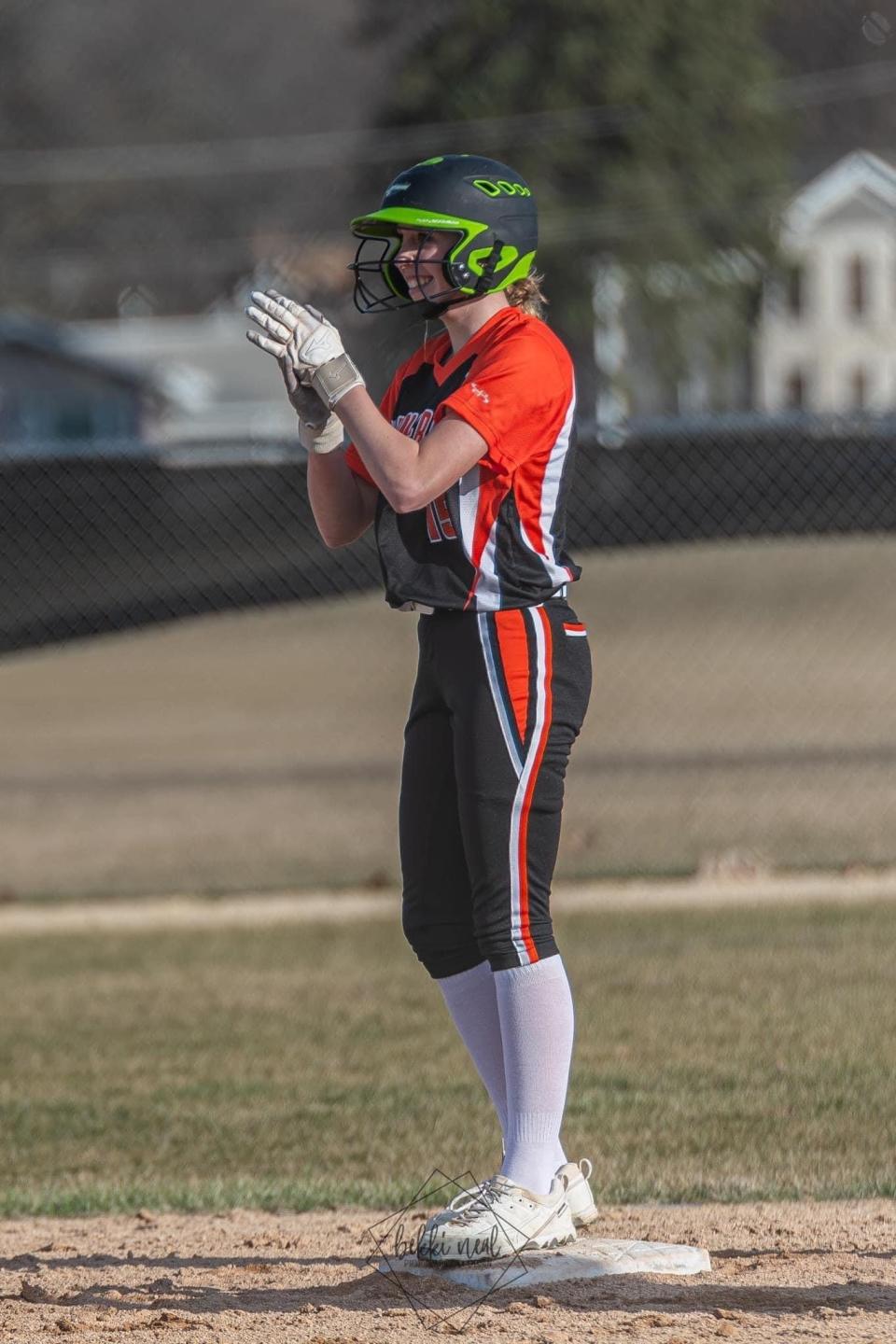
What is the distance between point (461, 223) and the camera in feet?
11.5

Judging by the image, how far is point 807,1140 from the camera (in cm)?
498

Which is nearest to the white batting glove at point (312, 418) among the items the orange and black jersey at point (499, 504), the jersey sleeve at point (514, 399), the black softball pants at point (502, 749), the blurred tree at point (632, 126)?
the orange and black jersey at point (499, 504)

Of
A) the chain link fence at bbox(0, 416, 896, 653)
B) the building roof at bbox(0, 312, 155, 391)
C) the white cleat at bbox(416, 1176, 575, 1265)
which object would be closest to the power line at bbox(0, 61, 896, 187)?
the building roof at bbox(0, 312, 155, 391)

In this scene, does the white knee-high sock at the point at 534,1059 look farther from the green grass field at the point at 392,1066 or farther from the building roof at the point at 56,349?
the building roof at the point at 56,349

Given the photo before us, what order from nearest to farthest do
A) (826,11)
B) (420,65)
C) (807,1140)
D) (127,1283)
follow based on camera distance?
(127,1283), (807,1140), (420,65), (826,11)

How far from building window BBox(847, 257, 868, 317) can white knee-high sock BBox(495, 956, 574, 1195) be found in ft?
145

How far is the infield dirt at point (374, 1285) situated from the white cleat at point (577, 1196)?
0.19 m

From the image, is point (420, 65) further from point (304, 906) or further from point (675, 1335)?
point (675, 1335)

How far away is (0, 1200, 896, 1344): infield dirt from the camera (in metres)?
3.19

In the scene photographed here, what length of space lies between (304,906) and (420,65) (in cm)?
3257

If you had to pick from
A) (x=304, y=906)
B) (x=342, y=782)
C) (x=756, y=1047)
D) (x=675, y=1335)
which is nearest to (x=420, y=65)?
(x=342, y=782)

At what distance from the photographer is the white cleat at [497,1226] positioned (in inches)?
137

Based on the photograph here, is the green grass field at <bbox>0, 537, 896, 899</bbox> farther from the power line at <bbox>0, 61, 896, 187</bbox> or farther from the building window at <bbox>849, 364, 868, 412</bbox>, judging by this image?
the building window at <bbox>849, 364, 868, 412</bbox>

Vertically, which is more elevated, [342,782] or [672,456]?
[672,456]
